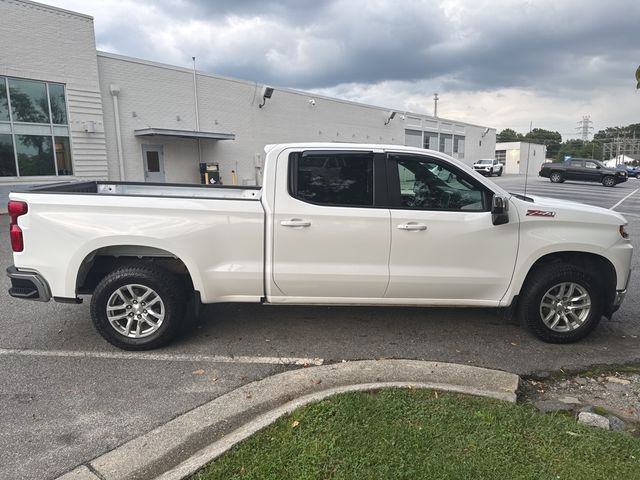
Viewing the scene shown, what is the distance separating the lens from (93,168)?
19.0m

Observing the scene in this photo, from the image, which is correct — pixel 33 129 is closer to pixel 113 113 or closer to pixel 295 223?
pixel 113 113

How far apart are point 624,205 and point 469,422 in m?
20.4

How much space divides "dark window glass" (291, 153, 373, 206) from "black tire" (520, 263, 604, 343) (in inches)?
68.4

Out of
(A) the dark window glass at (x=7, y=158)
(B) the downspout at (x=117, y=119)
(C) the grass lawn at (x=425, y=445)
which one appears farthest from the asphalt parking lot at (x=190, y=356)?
(B) the downspout at (x=117, y=119)

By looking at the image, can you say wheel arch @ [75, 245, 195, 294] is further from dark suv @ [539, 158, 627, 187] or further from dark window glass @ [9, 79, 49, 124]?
dark suv @ [539, 158, 627, 187]

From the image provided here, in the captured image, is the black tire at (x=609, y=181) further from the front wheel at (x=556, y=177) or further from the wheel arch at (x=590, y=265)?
the wheel arch at (x=590, y=265)

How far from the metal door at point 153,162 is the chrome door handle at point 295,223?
727 inches

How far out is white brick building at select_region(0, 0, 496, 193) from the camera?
16.7 metres

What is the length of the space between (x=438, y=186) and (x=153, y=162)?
1945 centimetres

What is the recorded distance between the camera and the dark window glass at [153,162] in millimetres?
21375

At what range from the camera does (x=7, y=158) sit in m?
16.7

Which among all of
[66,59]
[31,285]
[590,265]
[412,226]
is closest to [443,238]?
[412,226]

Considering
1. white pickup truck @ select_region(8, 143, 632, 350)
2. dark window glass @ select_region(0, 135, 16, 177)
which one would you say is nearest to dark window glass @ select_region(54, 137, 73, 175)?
dark window glass @ select_region(0, 135, 16, 177)

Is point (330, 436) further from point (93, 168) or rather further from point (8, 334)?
point (93, 168)
